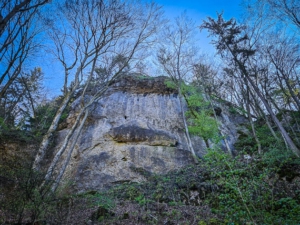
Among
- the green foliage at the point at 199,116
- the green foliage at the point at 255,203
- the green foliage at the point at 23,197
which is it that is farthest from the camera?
the green foliage at the point at 199,116

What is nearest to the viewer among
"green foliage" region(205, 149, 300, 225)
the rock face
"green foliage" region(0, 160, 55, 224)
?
"green foliage" region(0, 160, 55, 224)

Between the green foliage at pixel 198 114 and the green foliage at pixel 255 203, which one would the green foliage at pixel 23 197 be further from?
the green foliage at pixel 198 114

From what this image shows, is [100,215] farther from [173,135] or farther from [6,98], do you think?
[6,98]

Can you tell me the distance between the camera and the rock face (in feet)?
36.2

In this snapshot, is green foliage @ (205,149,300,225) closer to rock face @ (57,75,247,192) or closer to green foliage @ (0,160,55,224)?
green foliage @ (0,160,55,224)

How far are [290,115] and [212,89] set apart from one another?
8.26 metres

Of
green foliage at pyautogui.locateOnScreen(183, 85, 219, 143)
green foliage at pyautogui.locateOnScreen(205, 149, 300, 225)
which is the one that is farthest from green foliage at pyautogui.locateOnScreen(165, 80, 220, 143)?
green foliage at pyautogui.locateOnScreen(205, 149, 300, 225)

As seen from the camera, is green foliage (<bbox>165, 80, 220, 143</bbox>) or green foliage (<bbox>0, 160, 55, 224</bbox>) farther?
green foliage (<bbox>165, 80, 220, 143</bbox>)

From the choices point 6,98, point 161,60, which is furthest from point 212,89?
point 6,98

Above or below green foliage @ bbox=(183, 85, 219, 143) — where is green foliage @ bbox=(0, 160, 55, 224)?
below

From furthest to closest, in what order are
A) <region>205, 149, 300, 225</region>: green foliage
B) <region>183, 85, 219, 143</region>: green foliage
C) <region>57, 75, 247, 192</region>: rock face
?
1. <region>183, 85, 219, 143</region>: green foliage
2. <region>57, 75, 247, 192</region>: rock face
3. <region>205, 149, 300, 225</region>: green foliage

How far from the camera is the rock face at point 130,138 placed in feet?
36.2

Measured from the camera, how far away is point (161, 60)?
16.2 m

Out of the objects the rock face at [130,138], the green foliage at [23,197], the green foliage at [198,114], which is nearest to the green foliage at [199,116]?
the green foliage at [198,114]
